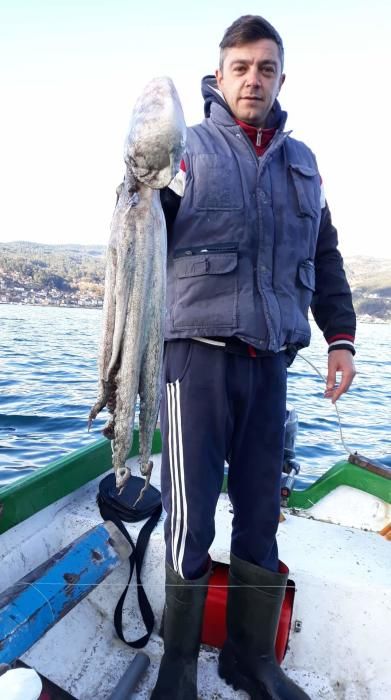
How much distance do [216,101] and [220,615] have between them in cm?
299

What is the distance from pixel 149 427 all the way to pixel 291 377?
21351 millimetres

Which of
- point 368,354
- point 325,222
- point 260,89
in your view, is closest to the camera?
point 260,89

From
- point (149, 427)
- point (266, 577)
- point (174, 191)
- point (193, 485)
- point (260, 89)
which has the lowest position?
point (266, 577)

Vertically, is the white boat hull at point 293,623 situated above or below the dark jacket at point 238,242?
below

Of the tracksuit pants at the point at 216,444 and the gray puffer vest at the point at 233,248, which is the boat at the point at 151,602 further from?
the gray puffer vest at the point at 233,248

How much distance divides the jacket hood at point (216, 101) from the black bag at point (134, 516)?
7.48 feet

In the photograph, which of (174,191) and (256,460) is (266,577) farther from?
(174,191)

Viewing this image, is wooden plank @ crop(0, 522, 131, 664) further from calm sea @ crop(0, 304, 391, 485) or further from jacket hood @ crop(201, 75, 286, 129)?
calm sea @ crop(0, 304, 391, 485)

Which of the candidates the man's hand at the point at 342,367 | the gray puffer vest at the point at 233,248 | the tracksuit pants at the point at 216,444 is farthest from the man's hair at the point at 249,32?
the man's hand at the point at 342,367

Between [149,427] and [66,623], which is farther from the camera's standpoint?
[66,623]

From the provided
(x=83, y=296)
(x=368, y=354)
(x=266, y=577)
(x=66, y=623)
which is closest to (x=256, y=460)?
(x=266, y=577)

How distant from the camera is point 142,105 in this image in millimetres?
1717

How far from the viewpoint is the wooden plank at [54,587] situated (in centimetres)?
254

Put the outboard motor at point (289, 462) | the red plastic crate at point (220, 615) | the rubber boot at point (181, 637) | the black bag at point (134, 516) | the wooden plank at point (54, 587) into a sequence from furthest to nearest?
1. the outboard motor at point (289, 462)
2. the black bag at point (134, 516)
3. the red plastic crate at point (220, 615)
4. the rubber boot at point (181, 637)
5. the wooden plank at point (54, 587)
